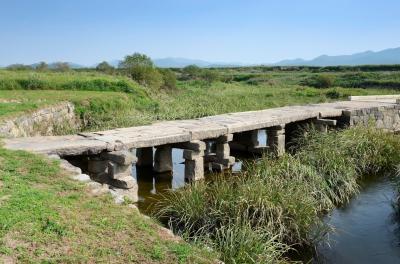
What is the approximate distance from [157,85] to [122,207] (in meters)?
20.2

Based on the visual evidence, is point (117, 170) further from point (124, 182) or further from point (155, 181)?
point (155, 181)

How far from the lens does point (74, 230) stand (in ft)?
16.6

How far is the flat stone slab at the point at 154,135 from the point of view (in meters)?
9.03

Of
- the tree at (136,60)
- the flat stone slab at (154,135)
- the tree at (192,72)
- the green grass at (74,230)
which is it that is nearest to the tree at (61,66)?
the tree at (136,60)

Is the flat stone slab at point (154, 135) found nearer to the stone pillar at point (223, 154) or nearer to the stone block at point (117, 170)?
the stone pillar at point (223, 154)

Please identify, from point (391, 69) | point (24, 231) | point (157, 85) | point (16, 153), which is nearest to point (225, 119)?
point (16, 153)

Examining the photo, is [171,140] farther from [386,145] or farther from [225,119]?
[386,145]

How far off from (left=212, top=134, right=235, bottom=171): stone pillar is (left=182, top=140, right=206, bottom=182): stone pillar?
1.26m

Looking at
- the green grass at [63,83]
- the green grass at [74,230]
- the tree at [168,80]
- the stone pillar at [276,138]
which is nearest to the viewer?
the green grass at [74,230]

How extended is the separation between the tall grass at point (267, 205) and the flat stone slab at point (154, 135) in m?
1.69

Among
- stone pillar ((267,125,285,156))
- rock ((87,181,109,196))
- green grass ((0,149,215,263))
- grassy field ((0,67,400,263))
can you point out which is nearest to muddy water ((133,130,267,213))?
stone pillar ((267,125,285,156))

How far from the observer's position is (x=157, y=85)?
25.9 metres

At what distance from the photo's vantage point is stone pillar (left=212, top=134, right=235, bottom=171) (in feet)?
39.4

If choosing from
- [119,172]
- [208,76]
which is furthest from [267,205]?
[208,76]
